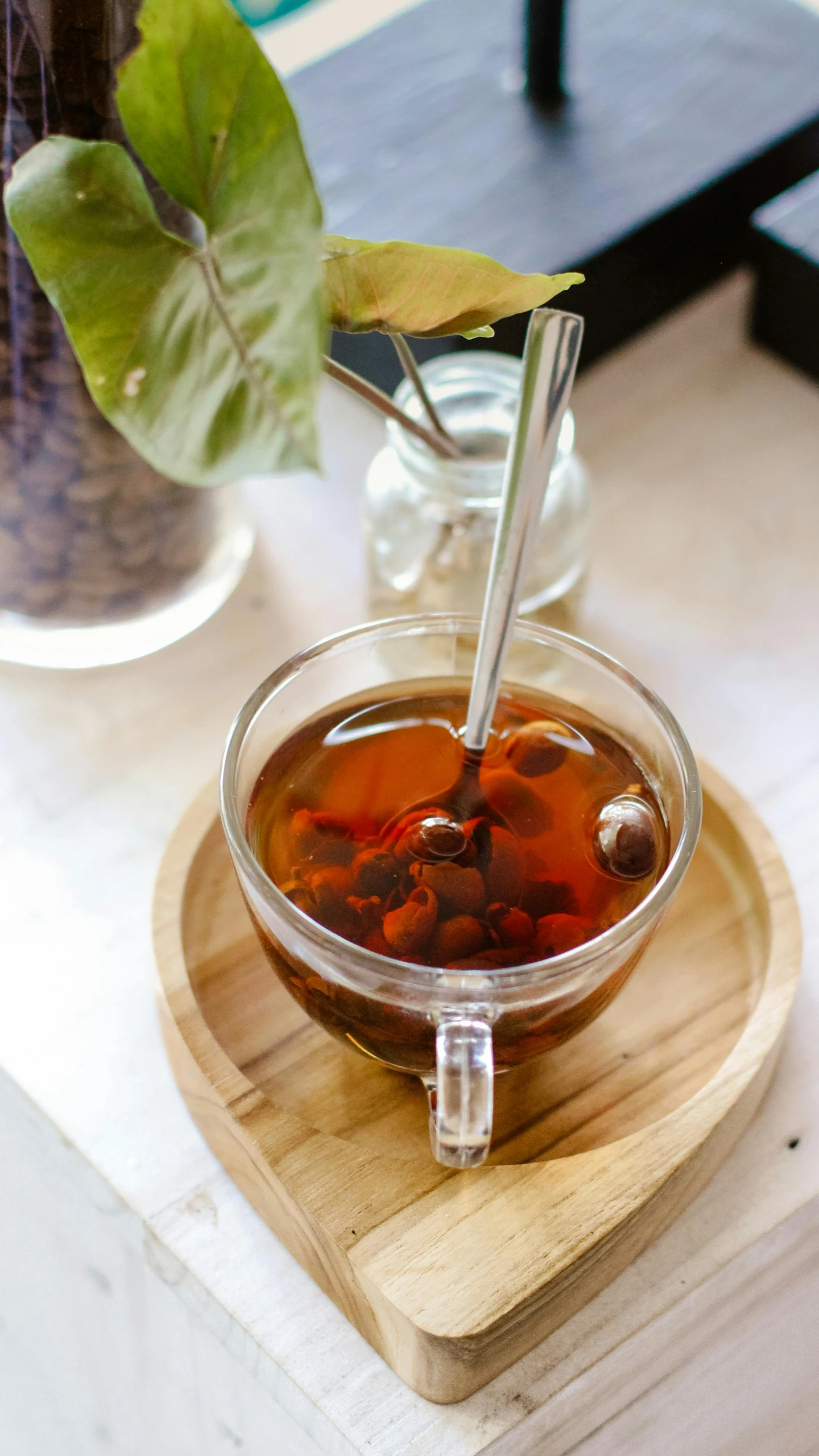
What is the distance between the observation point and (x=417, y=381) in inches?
17.2

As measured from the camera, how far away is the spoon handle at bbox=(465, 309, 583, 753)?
336mm

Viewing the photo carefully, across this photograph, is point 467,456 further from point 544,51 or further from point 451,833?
point 544,51

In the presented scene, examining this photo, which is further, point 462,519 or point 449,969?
point 462,519

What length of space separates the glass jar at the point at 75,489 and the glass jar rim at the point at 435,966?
13cm

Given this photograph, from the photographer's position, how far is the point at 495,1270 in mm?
364

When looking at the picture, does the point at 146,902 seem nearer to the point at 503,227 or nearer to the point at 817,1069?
the point at 817,1069

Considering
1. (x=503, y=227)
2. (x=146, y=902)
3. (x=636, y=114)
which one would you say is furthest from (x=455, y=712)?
(x=636, y=114)

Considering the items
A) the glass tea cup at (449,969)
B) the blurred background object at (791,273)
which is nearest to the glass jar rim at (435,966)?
the glass tea cup at (449,969)

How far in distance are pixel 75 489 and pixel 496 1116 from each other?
26 centimetres

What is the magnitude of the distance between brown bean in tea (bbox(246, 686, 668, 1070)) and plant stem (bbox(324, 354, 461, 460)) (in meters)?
0.09

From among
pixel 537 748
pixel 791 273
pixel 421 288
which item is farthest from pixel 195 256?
pixel 791 273

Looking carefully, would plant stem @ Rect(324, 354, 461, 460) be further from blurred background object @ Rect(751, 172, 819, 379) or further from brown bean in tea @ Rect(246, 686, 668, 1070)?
blurred background object @ Rect(751, 172, 819, 379)

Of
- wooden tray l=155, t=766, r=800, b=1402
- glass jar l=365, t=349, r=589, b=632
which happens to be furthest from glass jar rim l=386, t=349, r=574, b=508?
wooden tray l=155, t=766, r=800, b=1402

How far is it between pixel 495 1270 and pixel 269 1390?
0.08 m
